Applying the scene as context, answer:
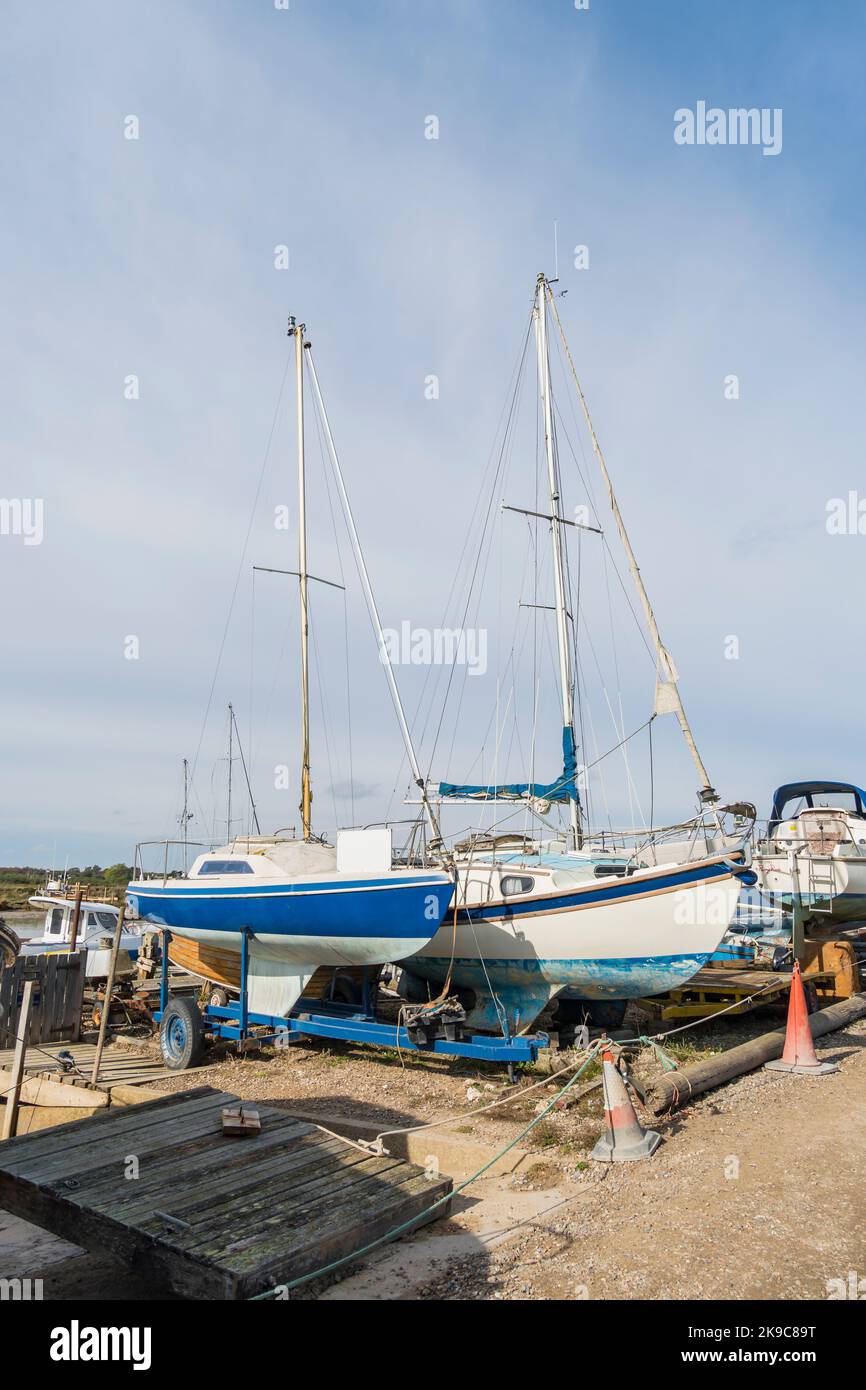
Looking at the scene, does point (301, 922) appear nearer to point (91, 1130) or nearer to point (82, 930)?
point (91, 1130)

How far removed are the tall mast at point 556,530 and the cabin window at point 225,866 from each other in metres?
6.45

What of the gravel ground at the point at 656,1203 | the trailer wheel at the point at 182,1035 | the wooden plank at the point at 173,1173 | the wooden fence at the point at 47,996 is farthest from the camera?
the wooden fence at the point at 47,996

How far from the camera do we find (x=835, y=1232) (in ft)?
16.3

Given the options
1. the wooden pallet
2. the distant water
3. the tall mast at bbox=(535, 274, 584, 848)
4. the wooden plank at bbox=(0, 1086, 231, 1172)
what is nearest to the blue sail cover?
the tall mast at bbox=(535, 274, 584, 848)

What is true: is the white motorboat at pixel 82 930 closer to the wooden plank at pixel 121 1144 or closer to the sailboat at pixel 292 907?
the sailboat at pixel 292 907

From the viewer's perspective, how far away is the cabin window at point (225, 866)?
1212 cm

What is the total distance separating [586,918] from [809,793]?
996 centimetres

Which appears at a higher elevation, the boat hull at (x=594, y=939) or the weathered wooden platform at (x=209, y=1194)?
the boat hull at (x=594, y=939)

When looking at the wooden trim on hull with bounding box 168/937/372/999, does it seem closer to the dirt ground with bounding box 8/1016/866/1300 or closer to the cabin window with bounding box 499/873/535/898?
the cabin window with bounding box 499/873/535/898

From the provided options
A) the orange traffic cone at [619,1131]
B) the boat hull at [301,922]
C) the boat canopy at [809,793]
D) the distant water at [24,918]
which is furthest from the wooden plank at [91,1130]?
the distant water at [24,918]

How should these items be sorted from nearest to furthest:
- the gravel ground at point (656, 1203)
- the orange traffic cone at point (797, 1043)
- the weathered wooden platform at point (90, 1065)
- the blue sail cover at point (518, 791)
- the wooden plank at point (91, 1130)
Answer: the gravel ground at point (656, 1203)
the wooden plank at point (91, 1130)
the orange traffic cone at point (797, 1043)
the weathered wooden platform at point (90, 1065)
the blue sail cover at point (518, 791)

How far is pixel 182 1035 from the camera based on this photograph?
431 inches

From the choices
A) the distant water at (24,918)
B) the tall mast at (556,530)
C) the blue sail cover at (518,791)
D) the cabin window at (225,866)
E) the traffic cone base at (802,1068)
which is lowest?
the distant water at (24,918)
